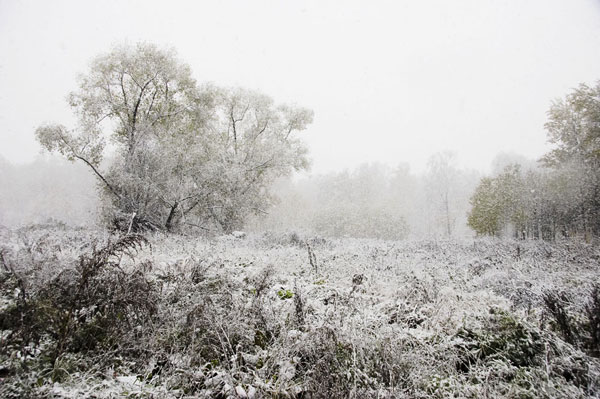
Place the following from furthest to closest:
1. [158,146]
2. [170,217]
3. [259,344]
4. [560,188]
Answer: [560,188], [170,217], [158,146], [259,344]

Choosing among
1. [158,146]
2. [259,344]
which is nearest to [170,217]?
[158,146]

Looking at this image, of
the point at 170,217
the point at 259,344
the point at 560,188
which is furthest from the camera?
the point at 560,188

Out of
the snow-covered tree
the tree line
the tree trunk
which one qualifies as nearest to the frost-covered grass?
the snow-covered tree

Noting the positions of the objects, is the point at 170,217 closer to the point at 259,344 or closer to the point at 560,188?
the point at 259,344

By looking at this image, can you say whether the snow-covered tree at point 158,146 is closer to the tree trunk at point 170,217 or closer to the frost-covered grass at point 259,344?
the tree trunk at point 170,217

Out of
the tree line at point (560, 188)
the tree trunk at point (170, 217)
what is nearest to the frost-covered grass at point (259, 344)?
the tree trunk at point (170, 217)

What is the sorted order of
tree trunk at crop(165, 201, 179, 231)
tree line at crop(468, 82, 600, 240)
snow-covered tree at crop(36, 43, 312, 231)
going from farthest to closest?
1. tree line at crop(468, 82, 600, 240)
2. tree trunk at crop(165, 201, 179, 231)
3. snow-covered tree at crop(36, 43, 312, 231)

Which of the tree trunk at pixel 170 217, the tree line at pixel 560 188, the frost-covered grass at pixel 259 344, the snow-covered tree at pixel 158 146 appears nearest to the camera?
the frost-covered grass at pixel 259 344

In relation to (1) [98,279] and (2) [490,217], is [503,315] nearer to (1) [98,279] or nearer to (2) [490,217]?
(1) [98,279]

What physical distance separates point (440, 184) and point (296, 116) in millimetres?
21160

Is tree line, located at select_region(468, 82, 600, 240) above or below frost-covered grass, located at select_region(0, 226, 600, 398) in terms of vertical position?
above

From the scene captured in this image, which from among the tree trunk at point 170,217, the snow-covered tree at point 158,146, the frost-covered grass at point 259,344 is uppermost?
the snow-covered tree at point 158,146

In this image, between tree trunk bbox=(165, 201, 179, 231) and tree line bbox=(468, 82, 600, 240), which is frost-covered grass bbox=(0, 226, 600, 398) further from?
tree line bbox=(468, 82, 600, 240)

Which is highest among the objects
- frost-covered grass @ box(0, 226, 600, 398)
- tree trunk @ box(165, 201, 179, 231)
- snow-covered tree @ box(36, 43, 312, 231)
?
snow-covered tree @ box(36, 43, 312, 231)
